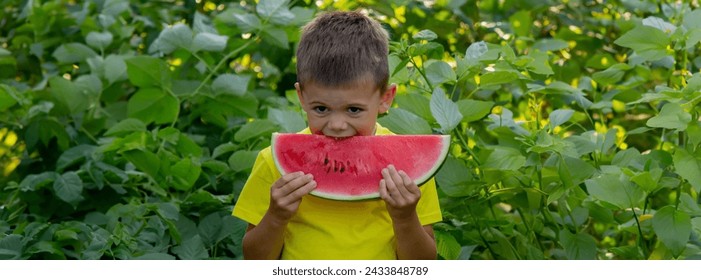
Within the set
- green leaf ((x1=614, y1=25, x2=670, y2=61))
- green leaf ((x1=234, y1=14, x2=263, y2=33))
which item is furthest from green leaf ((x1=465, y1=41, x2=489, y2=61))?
green leaf ((x1=234, y1=14, x2=263, y2=33))

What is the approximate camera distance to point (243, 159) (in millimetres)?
3082

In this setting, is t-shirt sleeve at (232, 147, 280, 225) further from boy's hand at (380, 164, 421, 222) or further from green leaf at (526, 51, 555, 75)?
green leaf at (526, 51, 555, 75)

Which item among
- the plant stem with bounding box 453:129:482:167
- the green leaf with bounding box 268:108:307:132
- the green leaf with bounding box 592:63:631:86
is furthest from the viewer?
the green leaf with bounding box 592:63:631:86

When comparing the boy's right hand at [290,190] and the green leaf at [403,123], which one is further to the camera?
the green leaf at [403,123]

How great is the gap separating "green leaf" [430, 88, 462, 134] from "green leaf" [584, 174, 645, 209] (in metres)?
0.34

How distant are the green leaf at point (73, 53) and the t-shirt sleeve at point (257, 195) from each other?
5.23 feet

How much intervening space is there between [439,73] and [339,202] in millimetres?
518

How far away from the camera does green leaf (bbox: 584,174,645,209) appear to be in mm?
2531

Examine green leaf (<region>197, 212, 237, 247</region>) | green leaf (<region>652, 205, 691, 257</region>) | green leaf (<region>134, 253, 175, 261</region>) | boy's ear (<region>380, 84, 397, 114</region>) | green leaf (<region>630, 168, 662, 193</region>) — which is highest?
boy's ear (<region>380, 84, 397, 114</region>)

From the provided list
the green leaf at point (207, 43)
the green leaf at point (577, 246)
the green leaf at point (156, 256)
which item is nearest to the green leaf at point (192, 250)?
the green leaf at point (156, 256)

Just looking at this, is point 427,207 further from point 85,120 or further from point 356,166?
point 85,120

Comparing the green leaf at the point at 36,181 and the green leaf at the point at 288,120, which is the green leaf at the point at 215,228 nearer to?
the green leaf at the point at 288,120

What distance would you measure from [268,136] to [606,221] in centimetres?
98

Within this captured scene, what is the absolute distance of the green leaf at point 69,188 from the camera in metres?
3.08
